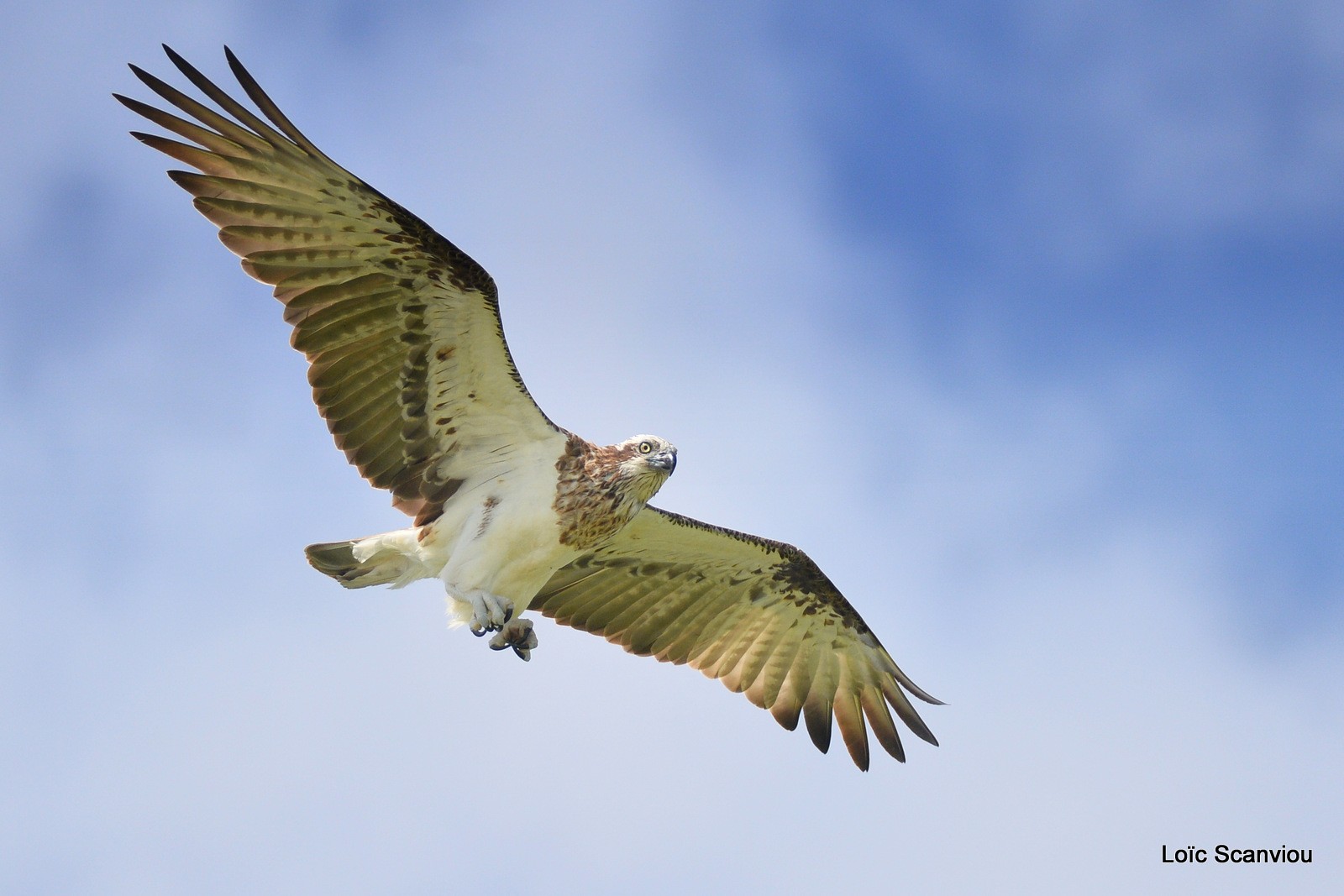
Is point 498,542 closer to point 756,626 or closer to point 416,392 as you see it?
point 416,392

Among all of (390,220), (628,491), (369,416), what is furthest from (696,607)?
(390,220)

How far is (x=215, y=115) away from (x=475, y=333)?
2.58 metres

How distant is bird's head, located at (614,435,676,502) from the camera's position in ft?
39.4

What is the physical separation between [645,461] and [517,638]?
6.10 ft

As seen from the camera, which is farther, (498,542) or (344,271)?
(498,542)

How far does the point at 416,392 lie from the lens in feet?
39.5

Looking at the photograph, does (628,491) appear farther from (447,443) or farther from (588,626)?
(588,626)

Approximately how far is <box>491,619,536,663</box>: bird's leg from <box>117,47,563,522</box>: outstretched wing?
5.89 feet

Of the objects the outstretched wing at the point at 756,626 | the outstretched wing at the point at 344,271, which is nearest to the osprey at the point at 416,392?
the outstretched wing at the point at 344,271

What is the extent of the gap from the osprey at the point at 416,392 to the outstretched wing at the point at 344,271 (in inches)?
0.5

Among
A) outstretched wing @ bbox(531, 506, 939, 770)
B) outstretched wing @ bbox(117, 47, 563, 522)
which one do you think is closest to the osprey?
outstretched wing @ bbox(117, 47, 563, 522)

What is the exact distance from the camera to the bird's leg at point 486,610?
38.9 feet

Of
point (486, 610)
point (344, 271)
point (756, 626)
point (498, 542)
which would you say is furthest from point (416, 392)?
point (756, 626)

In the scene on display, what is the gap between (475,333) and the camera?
11.8 metres
